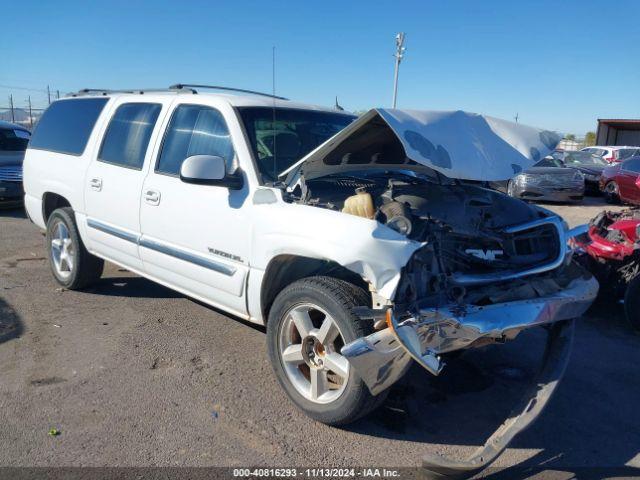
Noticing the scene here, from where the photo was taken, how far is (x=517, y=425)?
298 cm

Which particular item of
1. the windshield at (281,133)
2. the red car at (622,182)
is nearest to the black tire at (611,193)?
the red car at (622,182)

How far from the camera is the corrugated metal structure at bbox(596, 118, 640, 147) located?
1173 inches

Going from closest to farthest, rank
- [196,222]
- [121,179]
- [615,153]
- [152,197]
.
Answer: [196,222] < [152,197] < [121,179] < [615,153]

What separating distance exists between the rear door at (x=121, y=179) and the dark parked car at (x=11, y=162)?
631 centimetres

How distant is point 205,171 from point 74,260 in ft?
8.82

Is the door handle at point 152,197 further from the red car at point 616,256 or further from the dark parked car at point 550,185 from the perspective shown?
the dark parked car at point 550,185

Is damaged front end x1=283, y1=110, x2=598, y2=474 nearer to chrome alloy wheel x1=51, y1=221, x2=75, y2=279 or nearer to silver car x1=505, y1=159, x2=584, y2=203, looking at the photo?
chrome alloy wheel x1=51, y1=221, x2=75, y2=279

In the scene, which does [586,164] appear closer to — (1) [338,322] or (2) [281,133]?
(2) [281,133]

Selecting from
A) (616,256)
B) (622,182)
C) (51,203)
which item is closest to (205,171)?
(51,203)

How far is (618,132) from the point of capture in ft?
105

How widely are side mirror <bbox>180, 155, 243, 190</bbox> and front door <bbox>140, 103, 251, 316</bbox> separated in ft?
0.55

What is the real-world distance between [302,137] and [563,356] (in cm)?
248

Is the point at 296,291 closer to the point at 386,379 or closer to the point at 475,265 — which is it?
the point at 386,379

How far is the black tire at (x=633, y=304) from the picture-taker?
513 cm
